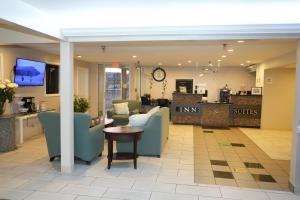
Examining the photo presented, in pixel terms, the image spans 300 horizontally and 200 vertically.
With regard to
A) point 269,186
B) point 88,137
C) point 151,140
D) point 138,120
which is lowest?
point 269,186

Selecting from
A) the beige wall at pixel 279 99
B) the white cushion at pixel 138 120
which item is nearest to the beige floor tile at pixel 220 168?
the white cushion at pixel 138 120

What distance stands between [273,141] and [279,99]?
231 cm

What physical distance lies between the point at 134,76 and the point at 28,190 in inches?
289

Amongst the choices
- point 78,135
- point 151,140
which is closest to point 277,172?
point 151,140

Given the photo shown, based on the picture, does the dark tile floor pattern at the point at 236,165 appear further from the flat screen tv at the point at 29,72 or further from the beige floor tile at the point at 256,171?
the flat screen tv at the point at 29,72

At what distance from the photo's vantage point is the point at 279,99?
342 inches

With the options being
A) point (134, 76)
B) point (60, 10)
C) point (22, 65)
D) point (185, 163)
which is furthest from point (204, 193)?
point (134, 76)

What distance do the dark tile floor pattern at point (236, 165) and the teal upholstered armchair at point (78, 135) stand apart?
1871 mm

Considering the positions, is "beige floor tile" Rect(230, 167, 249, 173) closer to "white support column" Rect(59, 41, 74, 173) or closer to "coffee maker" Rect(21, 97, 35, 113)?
"white support column" Rect(59, 41, 74, 173)

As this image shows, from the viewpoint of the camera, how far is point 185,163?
480 cm

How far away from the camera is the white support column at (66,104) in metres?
4.07

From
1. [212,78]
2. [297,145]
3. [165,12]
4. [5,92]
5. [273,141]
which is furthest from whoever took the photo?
[212,78]

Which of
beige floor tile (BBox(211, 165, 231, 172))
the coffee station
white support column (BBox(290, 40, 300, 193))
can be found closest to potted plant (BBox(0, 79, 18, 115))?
the coffee station

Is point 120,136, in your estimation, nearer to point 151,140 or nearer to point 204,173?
point 151,140
